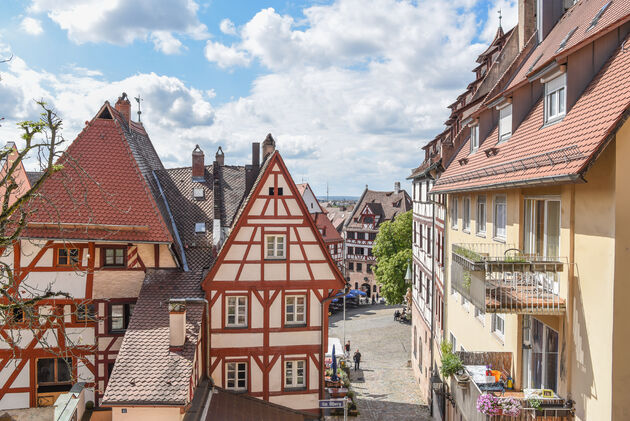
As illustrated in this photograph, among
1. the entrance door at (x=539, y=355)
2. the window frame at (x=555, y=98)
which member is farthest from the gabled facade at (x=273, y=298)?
the window frame at (x=555, y=98)

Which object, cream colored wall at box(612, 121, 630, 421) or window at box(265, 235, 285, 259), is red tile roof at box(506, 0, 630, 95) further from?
window at box(265, 235, 285, 259)

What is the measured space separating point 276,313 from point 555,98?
1125 cm

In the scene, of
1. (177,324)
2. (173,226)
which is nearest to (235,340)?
(177,324)

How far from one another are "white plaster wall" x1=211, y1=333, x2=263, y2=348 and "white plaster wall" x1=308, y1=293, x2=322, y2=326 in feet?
6.39

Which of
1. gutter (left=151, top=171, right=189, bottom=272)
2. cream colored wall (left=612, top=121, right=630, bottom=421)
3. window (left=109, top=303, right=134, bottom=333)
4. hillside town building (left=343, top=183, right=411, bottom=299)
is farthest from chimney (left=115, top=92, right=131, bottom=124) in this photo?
hillside town building (left=343, top=183, right=411, bottom=299)

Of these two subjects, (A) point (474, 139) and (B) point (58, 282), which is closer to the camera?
(B) point (58, 282)

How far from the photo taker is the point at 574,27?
487 inches

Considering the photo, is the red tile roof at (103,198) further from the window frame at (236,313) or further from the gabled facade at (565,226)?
the gabled facade at (565,226)

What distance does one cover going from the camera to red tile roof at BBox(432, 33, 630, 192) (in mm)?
7357

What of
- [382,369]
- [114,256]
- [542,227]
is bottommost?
[382,369]

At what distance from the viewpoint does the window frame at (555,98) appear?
31.1 ft

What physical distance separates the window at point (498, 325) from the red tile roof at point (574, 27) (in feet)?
20.0

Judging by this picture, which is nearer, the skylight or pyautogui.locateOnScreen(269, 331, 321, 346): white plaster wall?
the skylight

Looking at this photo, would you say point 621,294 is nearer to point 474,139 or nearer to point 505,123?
point 505,123
